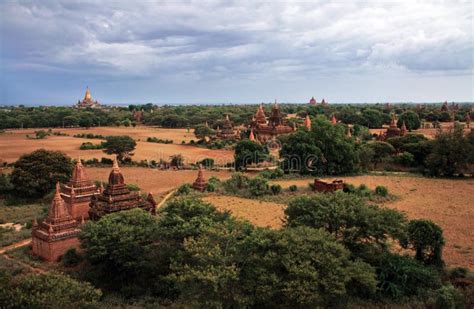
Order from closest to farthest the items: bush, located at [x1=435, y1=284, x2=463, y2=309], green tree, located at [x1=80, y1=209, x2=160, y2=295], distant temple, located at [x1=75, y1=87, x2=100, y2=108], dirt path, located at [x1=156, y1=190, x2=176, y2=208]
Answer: bush, located at [x1=435, y1=284, x2=463, y2=309], green tree, located at [x1=80, y1=209, x2=160, y2=295], dirt path, located at [x1=156, y1=190, x2=176, y2=208], distant temple, located at [x1=75, y1=87, x2=100, y2=108]

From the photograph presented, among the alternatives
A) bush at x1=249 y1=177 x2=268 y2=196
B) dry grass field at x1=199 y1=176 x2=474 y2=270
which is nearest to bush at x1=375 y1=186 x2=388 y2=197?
dry grass field at x1=199 y1=176 x2=474 y2=270

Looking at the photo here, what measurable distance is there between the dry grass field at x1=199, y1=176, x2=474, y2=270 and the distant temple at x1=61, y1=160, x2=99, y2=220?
8111 millimetres

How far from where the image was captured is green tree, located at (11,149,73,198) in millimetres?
29078

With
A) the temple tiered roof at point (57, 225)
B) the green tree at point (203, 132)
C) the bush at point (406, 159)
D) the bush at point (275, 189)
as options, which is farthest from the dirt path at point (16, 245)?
the green tree at point (203, 132)

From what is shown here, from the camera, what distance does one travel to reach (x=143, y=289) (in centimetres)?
1473

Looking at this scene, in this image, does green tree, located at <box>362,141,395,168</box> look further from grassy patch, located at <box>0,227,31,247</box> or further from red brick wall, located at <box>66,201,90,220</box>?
grassy patch, located at <box>0,227,31,247</box>

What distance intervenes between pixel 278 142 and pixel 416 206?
27935 mm

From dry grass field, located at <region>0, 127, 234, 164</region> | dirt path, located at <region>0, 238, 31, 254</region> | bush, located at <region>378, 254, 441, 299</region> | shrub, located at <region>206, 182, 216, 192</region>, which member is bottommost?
dirt path, located at <region>0, 238, 31, 254</region>

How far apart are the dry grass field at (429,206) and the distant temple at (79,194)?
8111mm

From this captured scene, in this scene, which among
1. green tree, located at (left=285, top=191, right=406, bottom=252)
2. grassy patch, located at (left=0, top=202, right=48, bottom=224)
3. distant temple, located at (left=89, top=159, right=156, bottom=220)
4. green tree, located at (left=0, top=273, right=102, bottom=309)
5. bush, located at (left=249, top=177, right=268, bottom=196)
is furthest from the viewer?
bush, located at (left=249, top=177, right=268, bottom=196)

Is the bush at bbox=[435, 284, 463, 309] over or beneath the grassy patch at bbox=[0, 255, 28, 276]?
over

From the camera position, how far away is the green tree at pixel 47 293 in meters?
10.1

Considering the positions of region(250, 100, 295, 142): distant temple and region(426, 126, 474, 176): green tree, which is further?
region(250, 100, 295, 142): distant temple

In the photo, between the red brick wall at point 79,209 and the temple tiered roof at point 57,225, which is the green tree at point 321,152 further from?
the temple tiered roof at point 57,225
